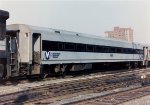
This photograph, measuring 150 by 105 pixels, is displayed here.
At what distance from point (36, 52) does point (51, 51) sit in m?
1.51

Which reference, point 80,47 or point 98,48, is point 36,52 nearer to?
point 80,47

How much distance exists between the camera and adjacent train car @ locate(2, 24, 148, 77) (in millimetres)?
19609

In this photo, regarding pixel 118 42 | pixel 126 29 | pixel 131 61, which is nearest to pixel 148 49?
pixel 131 61

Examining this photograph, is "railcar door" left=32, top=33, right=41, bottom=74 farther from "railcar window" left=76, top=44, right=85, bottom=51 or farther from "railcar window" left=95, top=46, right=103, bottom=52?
"railcar window" left=95, top=46, right=103, bottom=52

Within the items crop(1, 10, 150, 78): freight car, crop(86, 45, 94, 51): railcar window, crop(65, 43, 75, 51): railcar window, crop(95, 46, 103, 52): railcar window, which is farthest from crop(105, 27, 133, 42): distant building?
crop(65, 43, 75, 51): railcar window

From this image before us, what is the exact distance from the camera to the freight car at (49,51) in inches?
752

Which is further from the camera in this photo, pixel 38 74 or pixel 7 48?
pixel 38 74

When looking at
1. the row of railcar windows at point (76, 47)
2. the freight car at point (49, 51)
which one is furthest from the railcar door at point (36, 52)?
the row of railcar windows at point (76, 47)

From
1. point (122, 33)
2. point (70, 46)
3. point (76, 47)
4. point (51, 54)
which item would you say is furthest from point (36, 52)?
point (122, 33)

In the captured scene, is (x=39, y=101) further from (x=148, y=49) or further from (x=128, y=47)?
(x=148, y=49)

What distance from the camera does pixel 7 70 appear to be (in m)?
17.7

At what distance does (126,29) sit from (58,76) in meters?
132

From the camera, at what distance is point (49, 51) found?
71.8 feet

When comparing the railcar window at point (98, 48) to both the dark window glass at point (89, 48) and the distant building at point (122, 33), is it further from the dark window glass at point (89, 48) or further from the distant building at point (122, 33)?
the distant building at point (122, 33)
